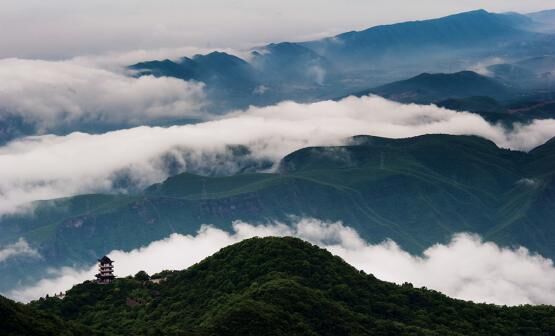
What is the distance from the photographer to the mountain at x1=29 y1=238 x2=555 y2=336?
150375 mm

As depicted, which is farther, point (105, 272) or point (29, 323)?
point (105, 272)

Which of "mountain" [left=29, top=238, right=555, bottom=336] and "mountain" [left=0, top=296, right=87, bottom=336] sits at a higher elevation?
"mountain" [left=0, top=296, right=87, bottom=336]

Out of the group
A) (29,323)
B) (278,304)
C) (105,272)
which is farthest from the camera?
(105,272)

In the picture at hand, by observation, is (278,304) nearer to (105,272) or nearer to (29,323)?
(29,323)

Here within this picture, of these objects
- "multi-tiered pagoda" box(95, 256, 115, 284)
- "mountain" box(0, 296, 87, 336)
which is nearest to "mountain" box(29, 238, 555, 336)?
"multi-tiered pagoda" box(95, 256, 115, 284)

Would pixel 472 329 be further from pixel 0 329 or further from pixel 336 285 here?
pixel 0 329

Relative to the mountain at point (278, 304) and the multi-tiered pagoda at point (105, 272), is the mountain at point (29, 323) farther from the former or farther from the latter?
the multi-tiered pagoda at point (105, 272)

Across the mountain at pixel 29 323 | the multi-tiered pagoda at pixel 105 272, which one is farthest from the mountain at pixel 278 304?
the mountain at pixel 29 323

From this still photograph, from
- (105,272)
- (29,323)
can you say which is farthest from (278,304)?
(105,272)

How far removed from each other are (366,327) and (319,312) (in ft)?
22.8

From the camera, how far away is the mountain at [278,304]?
15038cm

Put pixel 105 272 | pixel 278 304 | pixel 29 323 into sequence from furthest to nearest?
1. pixel 105 272
2. pixel 278 304
3. pixel 29 323

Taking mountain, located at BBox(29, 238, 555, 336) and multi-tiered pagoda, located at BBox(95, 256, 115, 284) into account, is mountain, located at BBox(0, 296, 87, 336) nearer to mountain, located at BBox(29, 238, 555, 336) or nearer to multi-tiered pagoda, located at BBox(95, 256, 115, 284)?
mountain, located at BBox(29, 238, 555, 336)

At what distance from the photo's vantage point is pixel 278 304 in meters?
152
